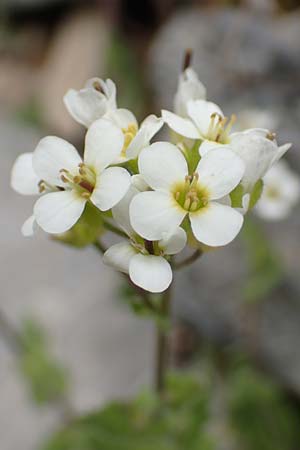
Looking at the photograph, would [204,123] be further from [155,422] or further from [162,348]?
[155,422]

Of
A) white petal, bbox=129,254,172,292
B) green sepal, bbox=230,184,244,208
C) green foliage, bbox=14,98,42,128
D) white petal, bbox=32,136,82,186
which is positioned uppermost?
green sepal, bbox=230,184,244,208

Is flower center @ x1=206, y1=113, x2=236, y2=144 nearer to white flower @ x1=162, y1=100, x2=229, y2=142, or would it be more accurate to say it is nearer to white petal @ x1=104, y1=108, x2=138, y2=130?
white flower @ x1=162, y1=100, x2=229, y2=142

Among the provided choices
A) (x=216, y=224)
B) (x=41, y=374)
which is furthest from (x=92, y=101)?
(x=41, y=374)

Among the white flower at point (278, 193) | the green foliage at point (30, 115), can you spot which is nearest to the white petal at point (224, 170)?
the white flower at point (278, 193)

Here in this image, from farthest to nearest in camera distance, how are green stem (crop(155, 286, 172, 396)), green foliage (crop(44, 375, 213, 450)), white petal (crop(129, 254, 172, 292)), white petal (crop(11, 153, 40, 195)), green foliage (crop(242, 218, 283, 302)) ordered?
1. green foliage (crop(242, 218, 283, 302))
2. green foliage (crop(44, 375, 213, 450))
3. green stem (crop(155, 286, 172, 396))
4. white petal (crop(11, 153, 40, 195))
5. white petal (crop(129, 254, 172, 292))

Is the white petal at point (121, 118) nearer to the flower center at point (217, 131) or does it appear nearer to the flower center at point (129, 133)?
the flower center at point (129, 133)

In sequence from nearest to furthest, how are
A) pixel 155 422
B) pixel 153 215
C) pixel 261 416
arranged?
pixel 153 215
pixel 155 422
pixel 261 416

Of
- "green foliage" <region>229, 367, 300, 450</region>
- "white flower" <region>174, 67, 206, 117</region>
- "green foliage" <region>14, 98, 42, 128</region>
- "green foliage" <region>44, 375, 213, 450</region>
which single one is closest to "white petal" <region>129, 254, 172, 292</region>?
"white flower" <region>174, 67, 206, 117</region>

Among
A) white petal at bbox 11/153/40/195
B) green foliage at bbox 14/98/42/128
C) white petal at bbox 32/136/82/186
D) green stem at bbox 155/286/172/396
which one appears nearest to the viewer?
white petal at bbox 32/136/82/186
